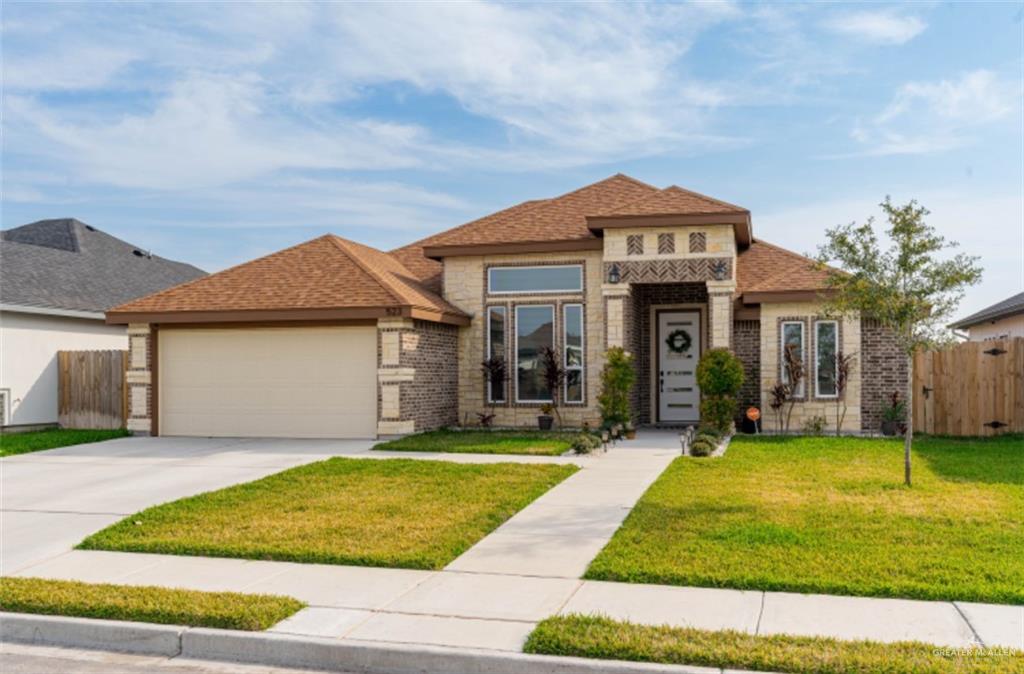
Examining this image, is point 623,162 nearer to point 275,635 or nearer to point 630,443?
point 630,443

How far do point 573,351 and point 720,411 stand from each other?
3.37 metres

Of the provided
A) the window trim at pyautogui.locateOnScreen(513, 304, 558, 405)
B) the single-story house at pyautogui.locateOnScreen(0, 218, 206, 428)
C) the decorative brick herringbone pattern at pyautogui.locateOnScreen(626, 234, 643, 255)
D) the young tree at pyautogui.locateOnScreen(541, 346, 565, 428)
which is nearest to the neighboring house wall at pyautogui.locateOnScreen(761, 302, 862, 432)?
the decorative brick herringbone pattern at pyautogui.locateOnScreen(626, 234, 643, 255)

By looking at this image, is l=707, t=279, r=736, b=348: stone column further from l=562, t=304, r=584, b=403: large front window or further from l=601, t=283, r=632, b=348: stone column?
l=562, t=304, r=584, b=403: large front window

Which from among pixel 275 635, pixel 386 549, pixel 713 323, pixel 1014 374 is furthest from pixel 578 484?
pixel 1014 374

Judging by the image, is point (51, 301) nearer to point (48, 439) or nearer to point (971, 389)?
point (48, 439)

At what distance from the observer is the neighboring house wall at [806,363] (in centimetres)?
1711

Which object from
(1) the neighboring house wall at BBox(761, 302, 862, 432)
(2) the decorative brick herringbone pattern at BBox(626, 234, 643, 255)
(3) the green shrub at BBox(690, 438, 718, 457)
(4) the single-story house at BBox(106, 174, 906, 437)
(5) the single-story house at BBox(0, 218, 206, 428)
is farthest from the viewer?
(5) the single-story house at BBox(0, 218, 206, 428)

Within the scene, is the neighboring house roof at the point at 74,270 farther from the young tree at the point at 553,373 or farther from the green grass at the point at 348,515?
the green grass at the point at 348,515

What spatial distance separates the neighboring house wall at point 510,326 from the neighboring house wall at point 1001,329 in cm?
1153

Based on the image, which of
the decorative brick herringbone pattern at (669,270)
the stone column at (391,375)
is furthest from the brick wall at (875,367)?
the stone column at (391,375)

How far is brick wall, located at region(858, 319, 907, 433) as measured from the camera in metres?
17.2

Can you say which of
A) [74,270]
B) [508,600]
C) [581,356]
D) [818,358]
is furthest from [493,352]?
[508,600]

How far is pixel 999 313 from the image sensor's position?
2228cm

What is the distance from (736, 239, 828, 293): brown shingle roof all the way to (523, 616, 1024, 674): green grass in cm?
1196
